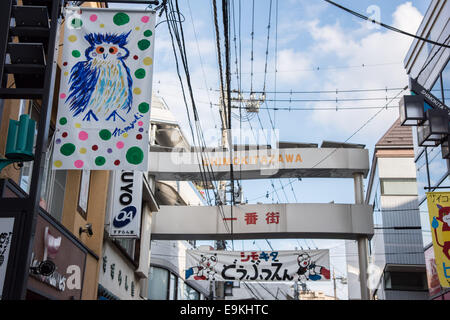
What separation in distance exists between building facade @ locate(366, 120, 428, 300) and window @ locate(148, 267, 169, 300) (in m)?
11.6

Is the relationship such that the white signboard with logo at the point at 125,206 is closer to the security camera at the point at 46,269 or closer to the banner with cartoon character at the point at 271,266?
the banner with cartoon character at the point at 271,266

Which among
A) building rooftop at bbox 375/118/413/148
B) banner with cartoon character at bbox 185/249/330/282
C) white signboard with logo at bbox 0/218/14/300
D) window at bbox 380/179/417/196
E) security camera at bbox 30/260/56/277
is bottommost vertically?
white signboard with logo at bbox 0/218/14/300

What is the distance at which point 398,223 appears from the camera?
75.1 ft

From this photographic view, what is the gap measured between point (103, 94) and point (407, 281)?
1957cm

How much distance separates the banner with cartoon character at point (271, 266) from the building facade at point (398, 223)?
21.1ft

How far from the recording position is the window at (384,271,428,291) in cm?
2291

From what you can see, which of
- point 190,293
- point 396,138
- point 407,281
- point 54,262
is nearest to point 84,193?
point 54,262

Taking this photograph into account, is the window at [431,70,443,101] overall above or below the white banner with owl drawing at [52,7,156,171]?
above

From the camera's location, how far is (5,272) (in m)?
5.05

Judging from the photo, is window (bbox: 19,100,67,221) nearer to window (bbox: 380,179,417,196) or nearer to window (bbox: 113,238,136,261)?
window (bbox: 113,238,136,261)

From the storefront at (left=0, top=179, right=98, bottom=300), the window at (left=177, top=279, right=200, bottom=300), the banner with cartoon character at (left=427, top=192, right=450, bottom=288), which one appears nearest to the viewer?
the storefront at (left=0, top=179, right=98, bottom=300)

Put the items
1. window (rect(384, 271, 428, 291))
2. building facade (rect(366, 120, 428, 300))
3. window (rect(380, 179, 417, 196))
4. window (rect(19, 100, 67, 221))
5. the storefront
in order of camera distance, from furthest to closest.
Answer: window (rect(380, 179, 417, 196)) < window (rect(384, 271, 428, 291)) < building facade (rect(366, 120, 428, 300)) < window (rect(19, 100, 67, 221)) < the storefront

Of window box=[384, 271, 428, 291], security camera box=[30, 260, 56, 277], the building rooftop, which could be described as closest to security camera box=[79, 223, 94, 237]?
security camera box=[30, 260, 56, 277]

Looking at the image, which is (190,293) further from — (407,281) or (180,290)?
(407,281)
